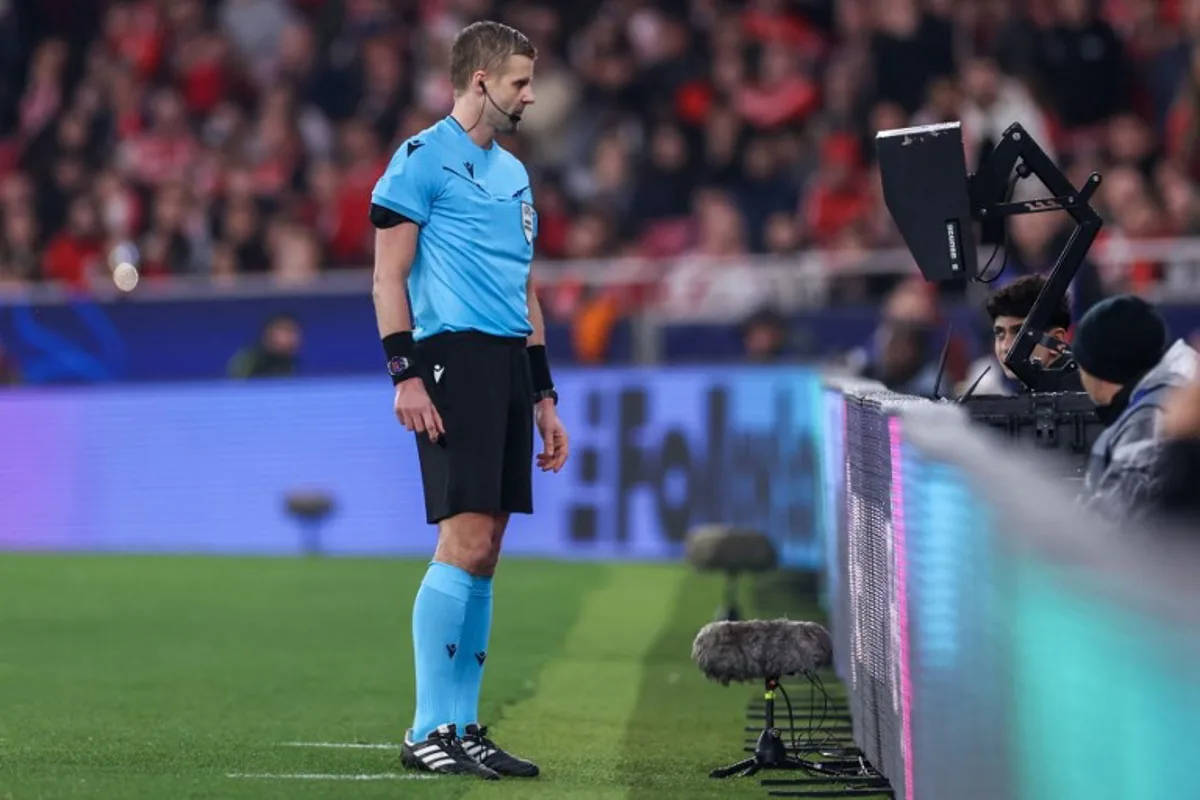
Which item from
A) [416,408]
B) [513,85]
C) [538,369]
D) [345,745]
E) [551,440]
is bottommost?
[345,745]

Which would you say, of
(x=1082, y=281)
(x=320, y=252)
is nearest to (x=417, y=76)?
(x=320, y=252)

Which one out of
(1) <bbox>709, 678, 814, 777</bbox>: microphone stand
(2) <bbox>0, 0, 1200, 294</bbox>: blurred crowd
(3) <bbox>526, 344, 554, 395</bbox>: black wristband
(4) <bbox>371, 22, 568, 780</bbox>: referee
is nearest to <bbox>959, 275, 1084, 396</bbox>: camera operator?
(1) <bbox>709, 678, 814, 777</bbox>: microphone stand

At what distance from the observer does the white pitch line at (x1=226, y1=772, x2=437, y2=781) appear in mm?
7121

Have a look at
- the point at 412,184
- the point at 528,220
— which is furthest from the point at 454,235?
the point at 528,220

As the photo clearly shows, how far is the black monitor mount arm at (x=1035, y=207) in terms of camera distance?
817cm

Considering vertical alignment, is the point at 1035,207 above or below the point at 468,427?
above

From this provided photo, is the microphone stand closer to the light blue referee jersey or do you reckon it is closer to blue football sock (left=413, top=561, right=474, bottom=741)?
blue football sock (left=413, top=561, right=474, bottom=741)

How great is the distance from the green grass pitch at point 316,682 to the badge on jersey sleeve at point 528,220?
173 centimetres

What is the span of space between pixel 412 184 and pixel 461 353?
21.3 inches

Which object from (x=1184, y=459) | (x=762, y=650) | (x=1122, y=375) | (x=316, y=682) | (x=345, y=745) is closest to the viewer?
(x=1184, y=459)

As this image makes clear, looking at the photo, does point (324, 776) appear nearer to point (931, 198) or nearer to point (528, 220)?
point (528, 220)

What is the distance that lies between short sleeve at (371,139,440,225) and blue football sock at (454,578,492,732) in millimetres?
1175

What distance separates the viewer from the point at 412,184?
7211 millimetres

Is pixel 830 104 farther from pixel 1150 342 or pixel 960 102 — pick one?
pixel 1150 342
